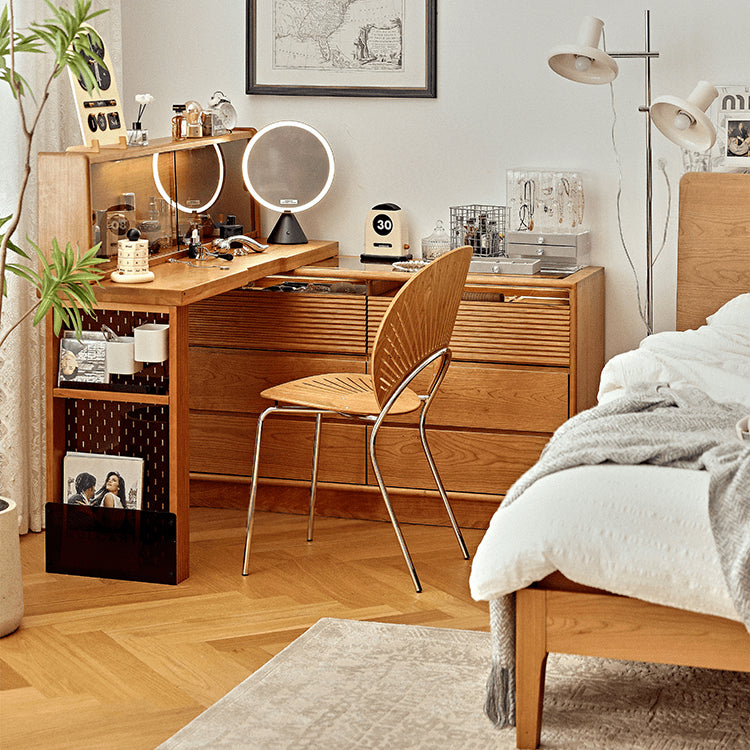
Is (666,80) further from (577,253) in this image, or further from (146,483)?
(146,483)

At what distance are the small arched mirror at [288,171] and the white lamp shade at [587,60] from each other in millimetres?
918

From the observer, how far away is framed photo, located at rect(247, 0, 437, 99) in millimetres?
4258

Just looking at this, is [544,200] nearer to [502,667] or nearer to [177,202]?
[177,202]

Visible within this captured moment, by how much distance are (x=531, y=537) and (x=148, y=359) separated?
4.63 ft

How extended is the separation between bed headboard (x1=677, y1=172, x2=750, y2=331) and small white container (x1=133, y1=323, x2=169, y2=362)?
5.78 ft

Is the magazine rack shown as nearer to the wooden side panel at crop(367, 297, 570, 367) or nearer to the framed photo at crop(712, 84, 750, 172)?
the wooden side panel at crop(367, 297, 570, 367)

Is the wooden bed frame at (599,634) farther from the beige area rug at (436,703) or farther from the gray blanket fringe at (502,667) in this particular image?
the beige area rug at (436,703)

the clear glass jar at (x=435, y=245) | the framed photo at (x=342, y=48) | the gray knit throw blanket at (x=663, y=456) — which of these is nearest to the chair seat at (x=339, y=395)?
the clear glass jar at (x=435, y=245)

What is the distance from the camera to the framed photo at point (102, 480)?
347cm

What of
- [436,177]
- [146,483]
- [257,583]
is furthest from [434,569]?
[436,177]

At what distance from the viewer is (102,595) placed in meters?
3.35

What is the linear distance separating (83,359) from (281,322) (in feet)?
2.60

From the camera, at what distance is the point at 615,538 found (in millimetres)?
2287

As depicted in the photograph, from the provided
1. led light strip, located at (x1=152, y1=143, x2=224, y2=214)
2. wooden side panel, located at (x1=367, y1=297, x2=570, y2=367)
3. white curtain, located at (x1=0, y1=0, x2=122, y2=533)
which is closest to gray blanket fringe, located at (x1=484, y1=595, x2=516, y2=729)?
wooden side panel, located at (x1=367, y1=297, x2=570, y2=367)
